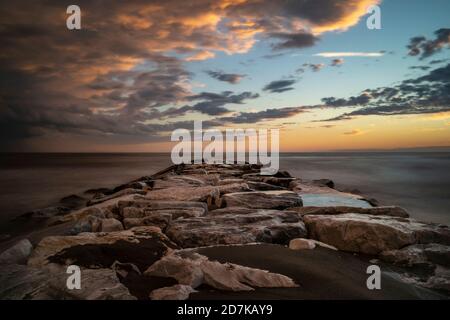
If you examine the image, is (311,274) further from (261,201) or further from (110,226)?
(110,226)

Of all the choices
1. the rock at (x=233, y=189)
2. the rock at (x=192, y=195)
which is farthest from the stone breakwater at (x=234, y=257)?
the rock at (x=233, y=189)

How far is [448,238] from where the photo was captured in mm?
3580

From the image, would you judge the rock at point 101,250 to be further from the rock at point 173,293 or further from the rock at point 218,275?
the rock at point 173,293

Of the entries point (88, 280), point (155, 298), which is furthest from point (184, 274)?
point (88, 280)

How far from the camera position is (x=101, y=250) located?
3.10 m

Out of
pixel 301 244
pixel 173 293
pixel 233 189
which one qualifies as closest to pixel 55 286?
pixel 173 293

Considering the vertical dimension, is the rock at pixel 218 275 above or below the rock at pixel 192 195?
below

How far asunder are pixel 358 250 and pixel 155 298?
7.87 feet

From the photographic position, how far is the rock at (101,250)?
115 inches

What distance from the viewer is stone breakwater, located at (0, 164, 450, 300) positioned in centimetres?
244

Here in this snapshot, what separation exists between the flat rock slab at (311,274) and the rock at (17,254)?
1.86 meters
